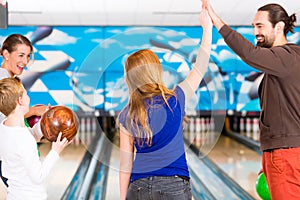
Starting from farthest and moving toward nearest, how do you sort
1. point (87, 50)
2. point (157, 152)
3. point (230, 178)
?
point (87, 50), point (230, 178), point (157, 152)

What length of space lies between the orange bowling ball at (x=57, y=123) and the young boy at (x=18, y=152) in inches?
4.0

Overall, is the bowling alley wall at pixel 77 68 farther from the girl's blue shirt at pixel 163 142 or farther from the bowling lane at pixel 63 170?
the girl's blue shirt at pixel 163 142

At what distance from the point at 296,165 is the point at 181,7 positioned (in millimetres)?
4221

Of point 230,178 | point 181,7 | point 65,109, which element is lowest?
point 230,178

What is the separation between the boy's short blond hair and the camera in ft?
7.14

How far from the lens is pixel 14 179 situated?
2.16m

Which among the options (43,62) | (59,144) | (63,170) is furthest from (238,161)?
(59,144)

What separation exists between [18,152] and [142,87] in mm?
605

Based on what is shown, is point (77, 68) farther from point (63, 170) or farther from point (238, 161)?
point (238, 161)

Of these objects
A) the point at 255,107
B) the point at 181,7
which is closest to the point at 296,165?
the point at 181,7

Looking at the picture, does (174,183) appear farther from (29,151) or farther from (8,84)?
(8,84)

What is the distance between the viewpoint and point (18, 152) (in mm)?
2098

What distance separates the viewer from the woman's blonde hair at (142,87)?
79.0 inches

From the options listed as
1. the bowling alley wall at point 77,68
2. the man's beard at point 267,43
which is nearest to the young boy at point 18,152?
the man's beard at point 267,43
